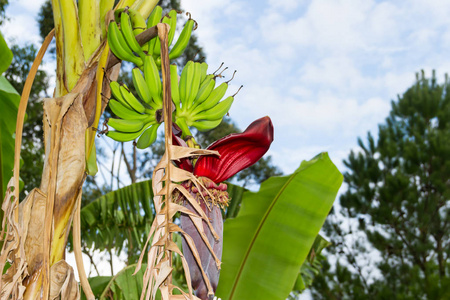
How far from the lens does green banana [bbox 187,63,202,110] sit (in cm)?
65

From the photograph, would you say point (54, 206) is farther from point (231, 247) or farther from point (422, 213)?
point (422, 213)

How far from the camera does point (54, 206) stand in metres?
0.55

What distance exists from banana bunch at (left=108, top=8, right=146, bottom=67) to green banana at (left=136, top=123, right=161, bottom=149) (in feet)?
0.34

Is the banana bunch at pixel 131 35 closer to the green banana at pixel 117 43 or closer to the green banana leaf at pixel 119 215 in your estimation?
the green banana at pixel 117 43

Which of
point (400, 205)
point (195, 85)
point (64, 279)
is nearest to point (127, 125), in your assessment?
point (195, 85)

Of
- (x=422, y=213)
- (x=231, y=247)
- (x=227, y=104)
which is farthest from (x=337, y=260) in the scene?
(x=227, y=104)

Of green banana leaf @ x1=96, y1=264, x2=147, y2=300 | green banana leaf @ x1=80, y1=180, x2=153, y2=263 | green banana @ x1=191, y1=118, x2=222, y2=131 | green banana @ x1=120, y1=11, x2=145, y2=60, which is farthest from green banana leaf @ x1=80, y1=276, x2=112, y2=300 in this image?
green banana @ x1=120, y1=11, x2=145, y2=60

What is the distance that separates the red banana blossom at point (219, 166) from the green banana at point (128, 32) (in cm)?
17

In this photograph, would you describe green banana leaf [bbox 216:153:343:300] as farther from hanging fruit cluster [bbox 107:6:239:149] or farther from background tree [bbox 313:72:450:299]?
background tree [bbox 313:72:450:299]

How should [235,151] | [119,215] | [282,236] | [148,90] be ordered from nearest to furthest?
[235,151], [148,90], [282,236], [119,215]

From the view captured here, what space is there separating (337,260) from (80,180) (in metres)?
4.90

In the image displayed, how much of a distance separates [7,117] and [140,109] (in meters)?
0.81

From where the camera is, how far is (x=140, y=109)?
0.67 m

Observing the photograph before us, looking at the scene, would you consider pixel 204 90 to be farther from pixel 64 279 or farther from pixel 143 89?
pixel 64 279
